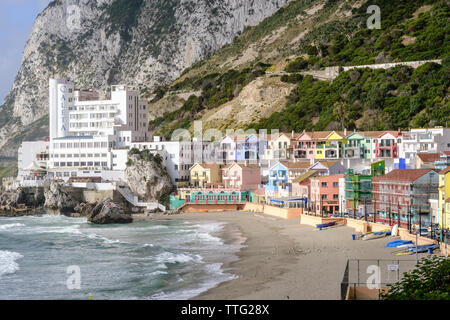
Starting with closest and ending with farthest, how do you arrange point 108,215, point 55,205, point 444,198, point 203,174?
point 444,198, point 108,215, point 55,205, point 203,174

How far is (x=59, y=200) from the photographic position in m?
75.1

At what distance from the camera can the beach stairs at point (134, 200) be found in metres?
75.4

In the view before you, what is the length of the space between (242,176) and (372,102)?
23.1 metres

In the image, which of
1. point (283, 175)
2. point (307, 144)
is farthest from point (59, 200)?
point (307, 144)

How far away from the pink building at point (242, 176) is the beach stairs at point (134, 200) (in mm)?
8165

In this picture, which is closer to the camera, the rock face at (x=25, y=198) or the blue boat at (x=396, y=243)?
the blue boat at (x=396, y=243)

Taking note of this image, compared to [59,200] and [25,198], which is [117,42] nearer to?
[25,198]

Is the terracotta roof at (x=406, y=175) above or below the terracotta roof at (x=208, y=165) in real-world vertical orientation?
below

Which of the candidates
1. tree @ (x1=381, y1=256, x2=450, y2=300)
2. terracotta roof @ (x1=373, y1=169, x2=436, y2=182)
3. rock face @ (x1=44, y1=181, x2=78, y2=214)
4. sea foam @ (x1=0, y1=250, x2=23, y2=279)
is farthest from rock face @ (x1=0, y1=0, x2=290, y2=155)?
tree @ (x1=381, y1=256, x2=450, y2=300)

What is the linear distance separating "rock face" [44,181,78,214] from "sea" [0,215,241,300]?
10191 mm

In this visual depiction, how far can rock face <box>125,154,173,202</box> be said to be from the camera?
7625 cm

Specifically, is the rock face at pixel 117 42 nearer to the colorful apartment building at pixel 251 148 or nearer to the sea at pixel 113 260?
the colorful apartment building at pixel 251 148

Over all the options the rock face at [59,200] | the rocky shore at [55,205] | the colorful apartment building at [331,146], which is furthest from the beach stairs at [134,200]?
the colorful apartment building at [331,146]
